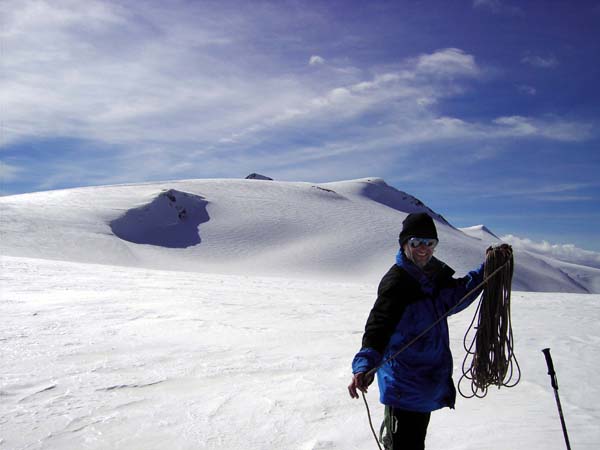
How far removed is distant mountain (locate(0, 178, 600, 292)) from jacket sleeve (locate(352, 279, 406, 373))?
109ft

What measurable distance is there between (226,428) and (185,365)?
5.96ft

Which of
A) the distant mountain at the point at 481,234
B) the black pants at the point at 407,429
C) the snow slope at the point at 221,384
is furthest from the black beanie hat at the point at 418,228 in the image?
the distant mountain at the point at 481,234

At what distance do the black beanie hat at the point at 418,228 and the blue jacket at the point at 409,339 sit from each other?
134 millimetres

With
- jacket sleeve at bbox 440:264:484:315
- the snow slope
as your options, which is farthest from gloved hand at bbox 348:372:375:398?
the snow slope

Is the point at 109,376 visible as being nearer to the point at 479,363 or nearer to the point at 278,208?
the point at 479,363

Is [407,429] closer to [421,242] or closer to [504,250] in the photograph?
[421,242]

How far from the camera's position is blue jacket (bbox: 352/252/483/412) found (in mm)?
2625

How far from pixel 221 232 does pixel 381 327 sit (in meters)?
52.1

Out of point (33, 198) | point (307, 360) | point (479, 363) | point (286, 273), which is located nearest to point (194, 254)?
point (286, 273)

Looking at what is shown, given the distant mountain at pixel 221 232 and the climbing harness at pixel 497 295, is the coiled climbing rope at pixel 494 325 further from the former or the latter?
the distant mountain at pixel 221 232

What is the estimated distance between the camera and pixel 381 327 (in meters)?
2.61

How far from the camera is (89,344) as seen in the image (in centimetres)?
623

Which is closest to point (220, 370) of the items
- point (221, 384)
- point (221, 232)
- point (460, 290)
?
point (221, 384)

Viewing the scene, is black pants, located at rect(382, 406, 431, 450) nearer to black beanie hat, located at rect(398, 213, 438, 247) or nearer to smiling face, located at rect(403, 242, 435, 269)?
smiling face, located at rect(403, 242, 435, 269)
